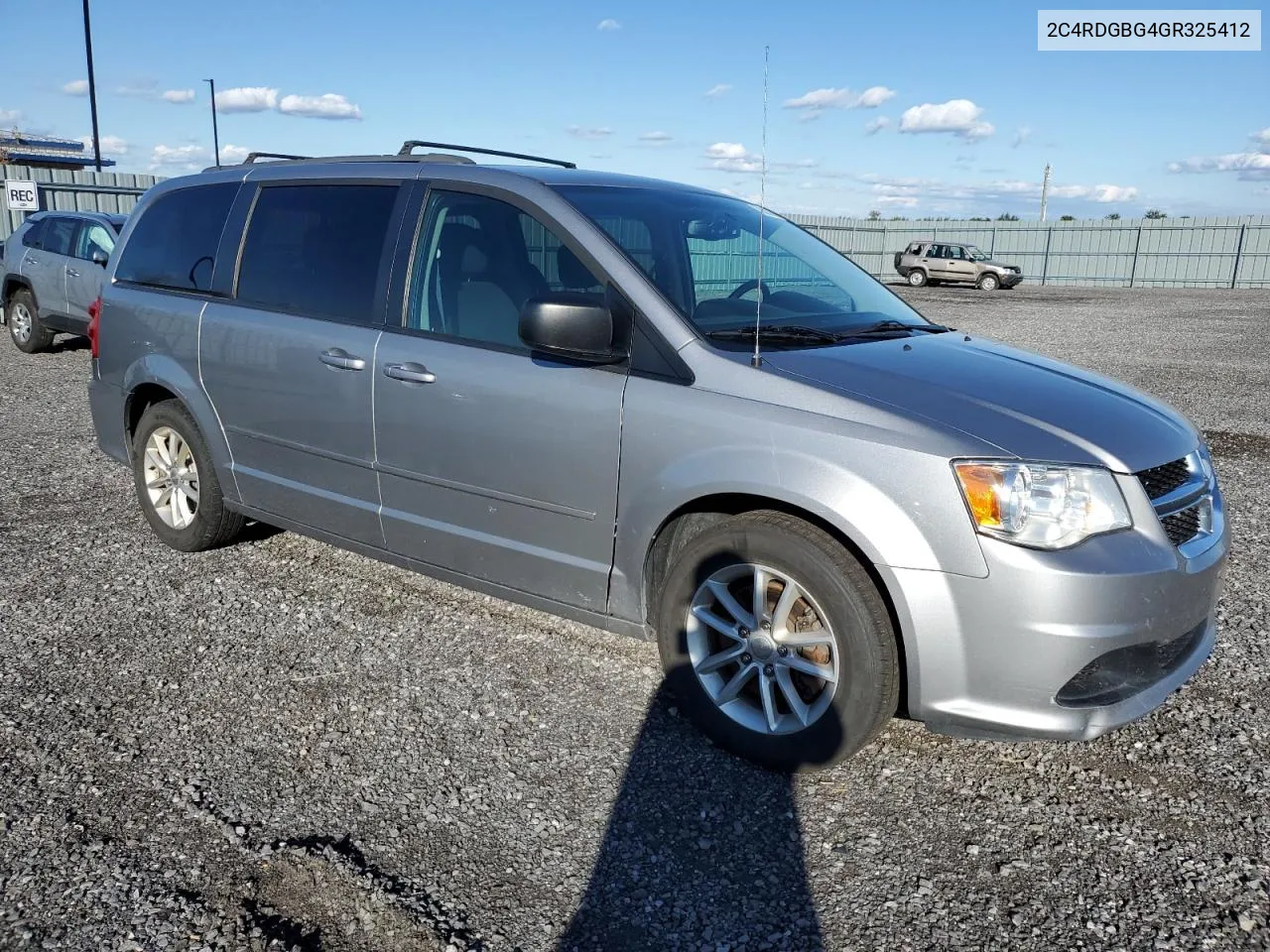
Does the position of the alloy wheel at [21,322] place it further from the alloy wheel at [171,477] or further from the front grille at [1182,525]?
the front grille at [1182,525]

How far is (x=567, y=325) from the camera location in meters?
3.30

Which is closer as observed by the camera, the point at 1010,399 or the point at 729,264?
the point at 1010,399

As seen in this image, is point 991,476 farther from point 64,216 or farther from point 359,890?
point 64,216

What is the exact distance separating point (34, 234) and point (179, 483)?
9.97 meters

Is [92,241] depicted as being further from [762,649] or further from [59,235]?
[762,649]

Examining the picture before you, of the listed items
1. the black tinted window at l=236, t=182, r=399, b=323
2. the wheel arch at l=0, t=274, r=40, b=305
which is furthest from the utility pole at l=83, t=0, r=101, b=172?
the black tinted window at l=236, t=182, r=399, b=323

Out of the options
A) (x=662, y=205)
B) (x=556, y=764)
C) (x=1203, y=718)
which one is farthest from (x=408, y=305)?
(x=1203, y=718)

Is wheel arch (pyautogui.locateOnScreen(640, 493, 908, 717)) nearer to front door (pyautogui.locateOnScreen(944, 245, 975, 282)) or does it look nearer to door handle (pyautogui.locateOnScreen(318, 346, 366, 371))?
door handle (pyautogui.locateOnScreen(318, 346, 366, 371))

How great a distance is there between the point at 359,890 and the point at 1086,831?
204 cm

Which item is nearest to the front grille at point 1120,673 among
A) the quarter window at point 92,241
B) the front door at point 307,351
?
the front door at point 307,351

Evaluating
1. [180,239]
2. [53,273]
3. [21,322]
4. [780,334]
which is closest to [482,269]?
[780,334]

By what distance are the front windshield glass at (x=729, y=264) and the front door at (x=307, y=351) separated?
1.02 meters

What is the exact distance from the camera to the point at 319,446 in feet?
14.3

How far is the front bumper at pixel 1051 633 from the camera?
2.77 meters
